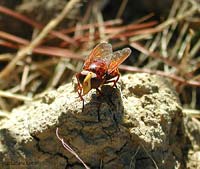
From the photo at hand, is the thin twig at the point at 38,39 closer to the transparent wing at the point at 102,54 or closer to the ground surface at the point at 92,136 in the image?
the ground surface at the point at 92,136

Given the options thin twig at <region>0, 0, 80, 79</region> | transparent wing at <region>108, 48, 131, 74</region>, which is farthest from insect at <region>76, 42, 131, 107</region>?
thin twig at <region>0, 0, 80, 79</region>

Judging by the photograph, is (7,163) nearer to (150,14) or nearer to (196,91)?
(196,91)

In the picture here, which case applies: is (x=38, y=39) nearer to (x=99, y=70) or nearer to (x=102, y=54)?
(x=102, y=54)


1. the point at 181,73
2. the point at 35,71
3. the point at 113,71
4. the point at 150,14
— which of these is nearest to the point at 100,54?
the point at 113,71

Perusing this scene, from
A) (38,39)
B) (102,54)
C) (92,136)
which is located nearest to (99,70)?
(102,54)

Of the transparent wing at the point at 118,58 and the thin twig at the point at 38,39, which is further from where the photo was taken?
the thin twig at the point at 38,39

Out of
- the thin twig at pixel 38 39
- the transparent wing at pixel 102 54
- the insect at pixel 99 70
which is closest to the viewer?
the insect at pixel 99 70

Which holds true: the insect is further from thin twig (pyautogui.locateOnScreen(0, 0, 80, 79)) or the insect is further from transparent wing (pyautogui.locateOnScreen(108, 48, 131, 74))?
thin twig (pyautogui.locateOnScreen(0, 0, 80, 79))

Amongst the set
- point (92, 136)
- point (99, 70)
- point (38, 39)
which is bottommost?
point (92, 136)

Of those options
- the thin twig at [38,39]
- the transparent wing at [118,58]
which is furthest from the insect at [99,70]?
the thin twig at [38,39]
